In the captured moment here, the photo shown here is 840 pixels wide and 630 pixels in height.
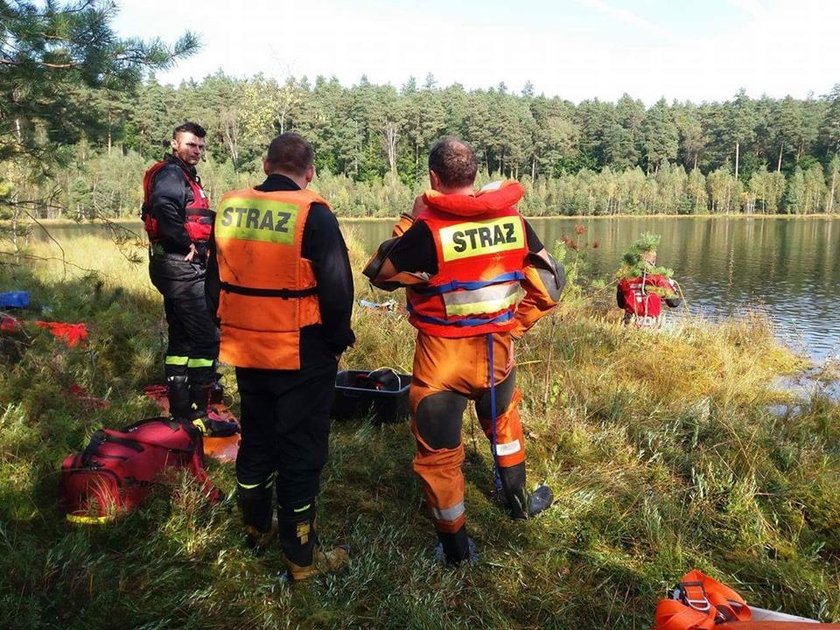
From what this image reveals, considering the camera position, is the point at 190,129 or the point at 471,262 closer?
the point at 471,262

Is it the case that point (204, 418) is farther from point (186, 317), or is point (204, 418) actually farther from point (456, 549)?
point (456, 549)

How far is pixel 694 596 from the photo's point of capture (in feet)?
6.26

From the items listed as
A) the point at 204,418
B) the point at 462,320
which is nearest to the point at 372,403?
the point at 204,418

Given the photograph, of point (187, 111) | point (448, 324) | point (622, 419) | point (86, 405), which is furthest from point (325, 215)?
point (187, 111)

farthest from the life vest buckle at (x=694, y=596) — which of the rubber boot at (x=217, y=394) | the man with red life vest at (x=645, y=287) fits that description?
Answer: the man with red life vest at (x=645, y=287)

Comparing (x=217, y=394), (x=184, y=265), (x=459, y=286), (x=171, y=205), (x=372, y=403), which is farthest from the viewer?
(x=217, y=394)

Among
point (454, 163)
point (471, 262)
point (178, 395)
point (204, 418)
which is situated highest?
point (454, 163)

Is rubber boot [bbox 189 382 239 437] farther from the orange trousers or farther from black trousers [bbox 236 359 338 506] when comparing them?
the orange trousers

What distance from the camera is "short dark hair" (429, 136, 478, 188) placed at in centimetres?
279

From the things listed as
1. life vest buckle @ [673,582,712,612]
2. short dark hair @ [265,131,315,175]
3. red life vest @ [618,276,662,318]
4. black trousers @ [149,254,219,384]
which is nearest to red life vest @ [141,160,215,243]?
black trousers @ [149,254,219,384]

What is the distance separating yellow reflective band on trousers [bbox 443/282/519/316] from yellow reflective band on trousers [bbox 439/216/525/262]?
0.17 m

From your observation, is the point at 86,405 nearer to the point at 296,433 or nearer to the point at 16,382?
the point at 16,382

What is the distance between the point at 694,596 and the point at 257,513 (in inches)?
74.2

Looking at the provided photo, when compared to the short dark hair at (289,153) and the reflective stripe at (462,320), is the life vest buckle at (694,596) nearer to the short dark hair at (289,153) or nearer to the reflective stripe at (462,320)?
the reflective stripe at (462,320)
